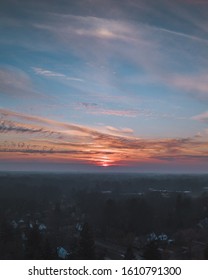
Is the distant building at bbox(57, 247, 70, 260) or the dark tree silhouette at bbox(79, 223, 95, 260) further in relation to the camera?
the distant building at bbox(57, 247, 70, 260)

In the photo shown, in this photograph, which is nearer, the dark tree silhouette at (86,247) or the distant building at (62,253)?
the dark tree silhouette at (86,247)

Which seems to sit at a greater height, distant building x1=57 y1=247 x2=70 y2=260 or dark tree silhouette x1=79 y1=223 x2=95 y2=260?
dark tree silhouette x1=79 y1=223 x2=95 y2=260

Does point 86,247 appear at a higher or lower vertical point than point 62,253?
higher

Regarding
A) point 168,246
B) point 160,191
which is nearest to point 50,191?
point 160,191

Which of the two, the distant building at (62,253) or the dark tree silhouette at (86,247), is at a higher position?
the dark tree silhouette at (86,247)

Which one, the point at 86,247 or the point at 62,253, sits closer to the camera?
the point at 86,247
